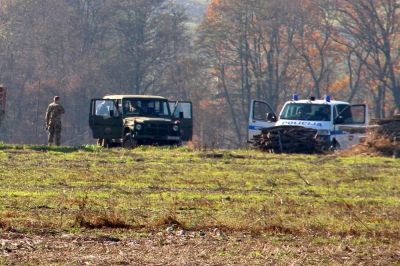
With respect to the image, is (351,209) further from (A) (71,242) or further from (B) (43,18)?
(B) (43,18)

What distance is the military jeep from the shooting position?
38.1 m

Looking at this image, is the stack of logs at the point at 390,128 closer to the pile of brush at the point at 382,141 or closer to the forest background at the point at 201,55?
the pile of brush at the point at 382,141

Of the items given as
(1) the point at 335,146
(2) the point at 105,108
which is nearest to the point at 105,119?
(2) the point at 105,108

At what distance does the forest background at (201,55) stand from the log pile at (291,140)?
3744 cm

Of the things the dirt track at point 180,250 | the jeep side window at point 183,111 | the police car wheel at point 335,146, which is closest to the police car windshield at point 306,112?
the police car wheel at point 335,146

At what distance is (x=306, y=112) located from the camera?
39.7 meters

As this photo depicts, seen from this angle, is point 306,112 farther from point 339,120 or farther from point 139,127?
point 139,127

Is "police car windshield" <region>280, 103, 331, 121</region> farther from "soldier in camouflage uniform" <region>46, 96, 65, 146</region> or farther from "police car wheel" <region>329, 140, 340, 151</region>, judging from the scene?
"soldier in camouflage uniform" <region>46, 96, 65, 146</region>

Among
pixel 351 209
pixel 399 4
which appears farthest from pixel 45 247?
pixel 399 4

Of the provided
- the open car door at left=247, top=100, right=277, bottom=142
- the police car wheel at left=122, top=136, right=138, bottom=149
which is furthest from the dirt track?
the open car door at left=247, top=100, right=277, bottom=142

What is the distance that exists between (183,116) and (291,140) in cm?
617

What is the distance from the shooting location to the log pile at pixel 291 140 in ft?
119

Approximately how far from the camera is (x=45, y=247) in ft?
44.2

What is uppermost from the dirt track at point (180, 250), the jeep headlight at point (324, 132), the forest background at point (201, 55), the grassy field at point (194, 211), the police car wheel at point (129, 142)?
the forest background at point (201, 55)
